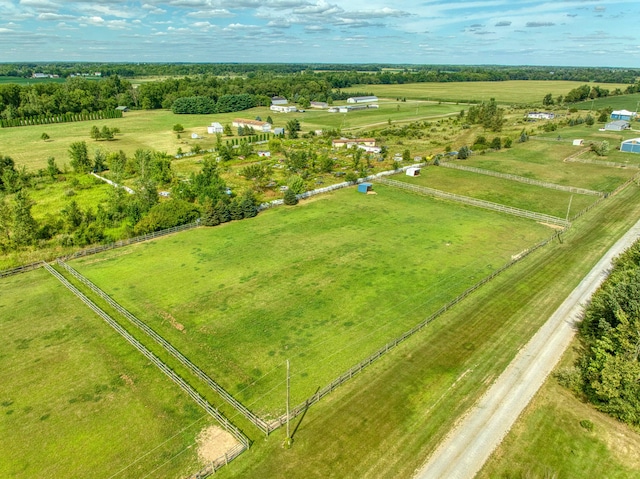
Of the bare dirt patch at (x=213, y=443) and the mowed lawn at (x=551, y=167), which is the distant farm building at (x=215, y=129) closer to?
the mowed lawn at (x=551, y=167)

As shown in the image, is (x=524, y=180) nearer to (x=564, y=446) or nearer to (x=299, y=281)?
(x=299, y=281)

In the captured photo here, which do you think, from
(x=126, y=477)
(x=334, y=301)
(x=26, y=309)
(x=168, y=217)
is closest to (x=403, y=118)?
(x=168, y=217)

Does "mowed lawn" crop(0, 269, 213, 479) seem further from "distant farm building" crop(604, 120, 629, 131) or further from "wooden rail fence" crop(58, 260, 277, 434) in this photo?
"distant farm building" crop(604, 120, 629, 131)

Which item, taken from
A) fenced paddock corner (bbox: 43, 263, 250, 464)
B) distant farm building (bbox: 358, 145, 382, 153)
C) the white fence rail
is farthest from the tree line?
distant farm building (bbox: 358, 145, 382, 153)

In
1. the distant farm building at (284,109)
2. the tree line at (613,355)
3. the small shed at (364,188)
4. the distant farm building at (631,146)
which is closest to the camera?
the tree line at (613,355)

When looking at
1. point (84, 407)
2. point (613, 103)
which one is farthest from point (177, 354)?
point (613, 103)

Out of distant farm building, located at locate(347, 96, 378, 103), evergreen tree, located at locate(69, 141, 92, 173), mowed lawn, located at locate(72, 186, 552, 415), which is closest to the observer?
mowed lawn, located at locate(72, 186, 552, 415)

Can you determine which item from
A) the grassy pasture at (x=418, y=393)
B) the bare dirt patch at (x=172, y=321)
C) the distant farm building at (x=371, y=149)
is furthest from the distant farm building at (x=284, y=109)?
the bare dirt patch at (x=172, y=321)
